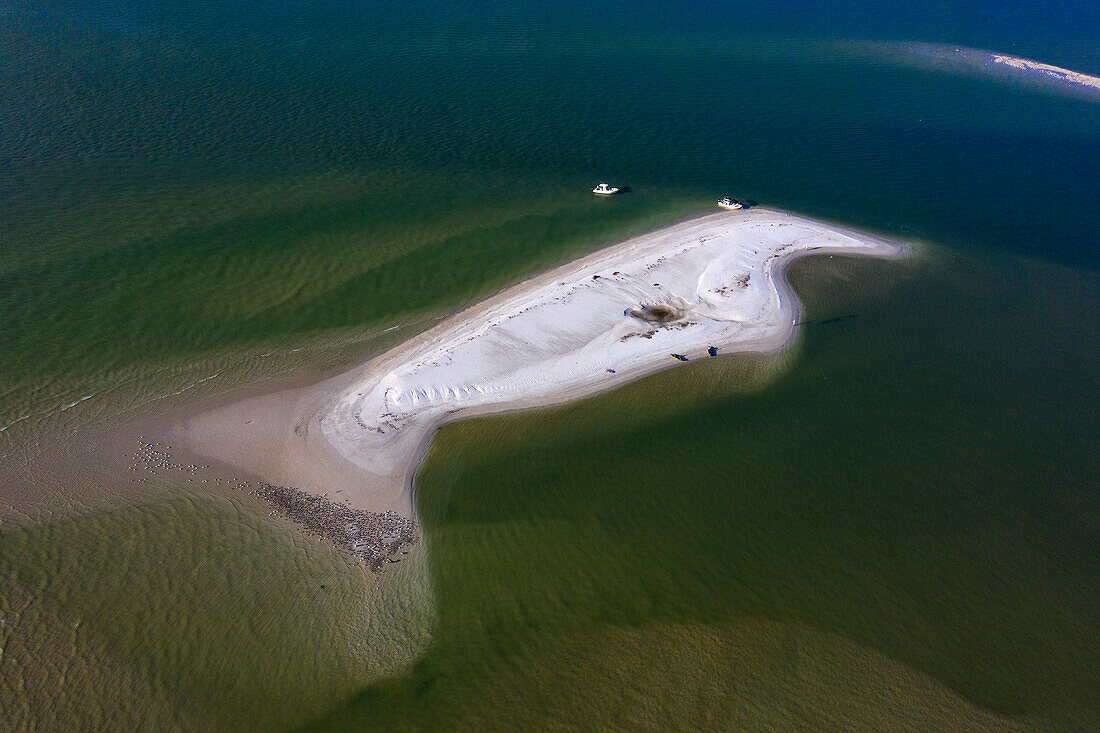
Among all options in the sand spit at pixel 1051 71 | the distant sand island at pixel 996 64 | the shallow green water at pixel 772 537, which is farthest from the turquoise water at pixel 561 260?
the sand spit at pixel 1051 71

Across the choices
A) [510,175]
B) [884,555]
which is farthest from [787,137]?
[884,555]

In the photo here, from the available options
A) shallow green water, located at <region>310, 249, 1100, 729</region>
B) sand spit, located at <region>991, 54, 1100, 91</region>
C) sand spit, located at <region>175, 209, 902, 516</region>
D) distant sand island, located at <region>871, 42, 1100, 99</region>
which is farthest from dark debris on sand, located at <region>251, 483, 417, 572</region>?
sand spit, located at <region>991, 54, 1100, 91</region>

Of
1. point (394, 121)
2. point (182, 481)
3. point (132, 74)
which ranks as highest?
point (132, 74)

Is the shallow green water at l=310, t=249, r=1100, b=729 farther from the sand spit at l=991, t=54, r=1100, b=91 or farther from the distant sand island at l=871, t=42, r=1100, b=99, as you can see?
the sand spit at l=991, t=54, r=1100, b=91

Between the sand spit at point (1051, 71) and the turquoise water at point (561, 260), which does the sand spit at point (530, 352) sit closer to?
the turquoise water at point (561, 260)

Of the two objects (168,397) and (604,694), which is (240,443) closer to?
(168,397)
